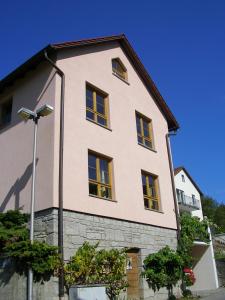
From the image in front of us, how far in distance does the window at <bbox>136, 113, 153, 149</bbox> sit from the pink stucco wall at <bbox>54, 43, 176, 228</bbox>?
0.34 metres

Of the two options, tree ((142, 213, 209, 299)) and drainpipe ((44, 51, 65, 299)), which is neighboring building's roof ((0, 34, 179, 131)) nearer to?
drainpipe ((44, 51, 65, 299))

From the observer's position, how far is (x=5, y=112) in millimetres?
15227

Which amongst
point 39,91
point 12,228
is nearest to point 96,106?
point 39,91

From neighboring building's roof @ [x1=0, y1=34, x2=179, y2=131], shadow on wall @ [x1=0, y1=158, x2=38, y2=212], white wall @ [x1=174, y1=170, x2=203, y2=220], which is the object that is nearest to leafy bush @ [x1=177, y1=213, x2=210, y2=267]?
neighboring building's roof @ [x1=0, y1=34, x2=179, y2=131]

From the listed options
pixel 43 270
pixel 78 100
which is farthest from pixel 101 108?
pixel 43 270

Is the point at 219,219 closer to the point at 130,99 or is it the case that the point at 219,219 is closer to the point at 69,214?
the point at 130,99

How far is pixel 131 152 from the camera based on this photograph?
597 inches

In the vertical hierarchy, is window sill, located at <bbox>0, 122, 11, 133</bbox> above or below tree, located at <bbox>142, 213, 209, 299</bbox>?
above

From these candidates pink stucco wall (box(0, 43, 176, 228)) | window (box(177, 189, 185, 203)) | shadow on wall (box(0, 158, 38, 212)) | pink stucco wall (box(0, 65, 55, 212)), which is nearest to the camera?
pink stucco wall (box(0, 65, 55, 212))

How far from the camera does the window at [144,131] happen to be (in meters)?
16.7

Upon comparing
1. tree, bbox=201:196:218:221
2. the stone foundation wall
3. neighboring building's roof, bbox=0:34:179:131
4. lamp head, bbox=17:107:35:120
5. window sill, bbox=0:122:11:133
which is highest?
tree, bbox=201:196:218:221

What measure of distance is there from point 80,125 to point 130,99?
173 inches

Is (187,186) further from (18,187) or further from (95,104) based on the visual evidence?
(18,187)

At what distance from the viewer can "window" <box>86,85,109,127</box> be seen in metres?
14.0
